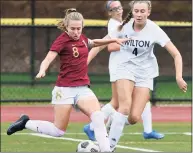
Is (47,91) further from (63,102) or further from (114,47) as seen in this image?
(63,102)

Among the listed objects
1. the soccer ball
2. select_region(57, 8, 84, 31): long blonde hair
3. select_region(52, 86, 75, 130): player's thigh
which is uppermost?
select_region(57, 8, 84, 31): long blonde hair

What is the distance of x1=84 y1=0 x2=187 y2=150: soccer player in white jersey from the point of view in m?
10.1

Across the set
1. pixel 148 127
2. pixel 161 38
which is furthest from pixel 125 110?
pixel 148 127

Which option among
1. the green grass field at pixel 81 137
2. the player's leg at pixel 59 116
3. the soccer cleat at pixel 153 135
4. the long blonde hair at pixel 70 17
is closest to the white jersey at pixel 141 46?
the long blonde hair at pixel 70 17

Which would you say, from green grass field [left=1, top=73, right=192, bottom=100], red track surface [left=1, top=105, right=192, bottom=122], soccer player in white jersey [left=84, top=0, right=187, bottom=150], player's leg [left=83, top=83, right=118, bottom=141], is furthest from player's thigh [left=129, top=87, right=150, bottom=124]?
green grass field [left=1, top=73, right=192, bottom=100]

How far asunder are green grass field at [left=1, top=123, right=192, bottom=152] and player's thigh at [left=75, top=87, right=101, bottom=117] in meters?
1.64

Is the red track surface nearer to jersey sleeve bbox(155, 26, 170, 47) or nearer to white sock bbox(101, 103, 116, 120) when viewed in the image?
white sock bbox(101, 103, 116, 120)

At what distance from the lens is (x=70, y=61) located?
952cm

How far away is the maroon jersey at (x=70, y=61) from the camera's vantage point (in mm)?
9516

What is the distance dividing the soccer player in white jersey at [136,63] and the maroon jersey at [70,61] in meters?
0.83

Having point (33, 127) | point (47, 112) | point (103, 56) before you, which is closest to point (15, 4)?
point (103, 56)

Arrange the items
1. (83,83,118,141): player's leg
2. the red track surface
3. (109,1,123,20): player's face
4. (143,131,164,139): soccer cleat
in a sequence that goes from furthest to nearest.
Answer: the red track surface
(143,131,164,139): soccer cleat
(109,1,123,20): player's face
(83,83,118,141): player's leg

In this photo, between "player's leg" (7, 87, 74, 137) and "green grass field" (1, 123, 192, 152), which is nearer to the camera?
"player's leg" (7, 87, 74, 137)

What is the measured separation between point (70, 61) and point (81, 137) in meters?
3.38
